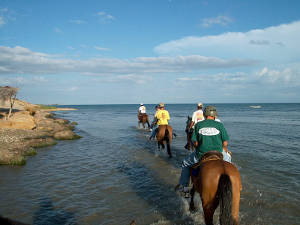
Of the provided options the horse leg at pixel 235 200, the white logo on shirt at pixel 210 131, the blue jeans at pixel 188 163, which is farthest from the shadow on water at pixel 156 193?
the white logo on shirt at pixel 210 131

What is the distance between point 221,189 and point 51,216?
4176 millimetres

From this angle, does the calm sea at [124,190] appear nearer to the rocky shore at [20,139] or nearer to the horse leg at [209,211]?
the rocky shore at [20,139]

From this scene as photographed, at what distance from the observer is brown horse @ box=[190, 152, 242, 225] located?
3.69 metres

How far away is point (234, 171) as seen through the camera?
396cm

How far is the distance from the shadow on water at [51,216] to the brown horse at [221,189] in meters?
3.18

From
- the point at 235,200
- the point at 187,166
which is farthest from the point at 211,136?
the point at 235,200

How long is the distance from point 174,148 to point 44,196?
28.6 feet

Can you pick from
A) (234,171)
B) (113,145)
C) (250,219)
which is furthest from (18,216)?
(113,145)

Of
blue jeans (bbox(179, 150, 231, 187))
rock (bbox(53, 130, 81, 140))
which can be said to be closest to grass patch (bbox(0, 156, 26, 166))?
rock (bbox(53, 130, 81, 140))

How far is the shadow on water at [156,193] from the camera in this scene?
5.49 m

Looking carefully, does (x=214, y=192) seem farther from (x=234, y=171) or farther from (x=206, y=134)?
(x=206, y=134)

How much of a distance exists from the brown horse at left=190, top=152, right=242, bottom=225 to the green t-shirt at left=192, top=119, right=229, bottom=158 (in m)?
0.43

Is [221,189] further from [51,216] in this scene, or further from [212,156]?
[51,216]

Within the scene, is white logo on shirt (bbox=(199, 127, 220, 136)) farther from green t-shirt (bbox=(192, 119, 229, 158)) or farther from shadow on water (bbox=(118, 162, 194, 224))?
→ shadow on water (bbox=(118, 162, 194, 224))
